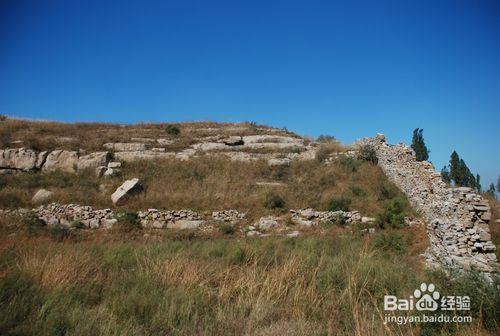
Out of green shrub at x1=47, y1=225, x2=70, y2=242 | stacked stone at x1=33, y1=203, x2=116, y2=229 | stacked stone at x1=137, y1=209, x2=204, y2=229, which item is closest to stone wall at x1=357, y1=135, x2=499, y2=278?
stacked stone at x1=137, y1=209, x2=204, y2=229

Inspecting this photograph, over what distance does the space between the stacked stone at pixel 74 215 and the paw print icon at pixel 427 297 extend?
1483 cm

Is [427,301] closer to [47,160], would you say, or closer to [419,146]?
[47,160]

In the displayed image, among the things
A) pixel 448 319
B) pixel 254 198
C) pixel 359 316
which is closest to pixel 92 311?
pixel 359 316

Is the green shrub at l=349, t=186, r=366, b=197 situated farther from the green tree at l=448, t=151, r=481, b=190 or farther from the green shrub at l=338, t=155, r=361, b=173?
the green tree at l=448, t=151, r=481, b=190

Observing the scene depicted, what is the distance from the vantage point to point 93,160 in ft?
79.9

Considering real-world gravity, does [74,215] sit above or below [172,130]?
below

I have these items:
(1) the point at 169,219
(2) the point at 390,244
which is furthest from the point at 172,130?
(2) the point at 390,244

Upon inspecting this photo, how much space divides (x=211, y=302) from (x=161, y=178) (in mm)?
18721

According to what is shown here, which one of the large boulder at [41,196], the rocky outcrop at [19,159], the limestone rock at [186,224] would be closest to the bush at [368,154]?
the limestone rock at [186,224]

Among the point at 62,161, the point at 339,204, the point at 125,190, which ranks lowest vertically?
the point at 339,204

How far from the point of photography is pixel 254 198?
1972cm

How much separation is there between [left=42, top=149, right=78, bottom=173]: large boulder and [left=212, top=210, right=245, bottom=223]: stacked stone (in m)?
13.0

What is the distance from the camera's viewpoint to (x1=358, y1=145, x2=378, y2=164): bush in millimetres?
26817

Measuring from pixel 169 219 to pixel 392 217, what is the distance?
Result: 1161 centimetres
